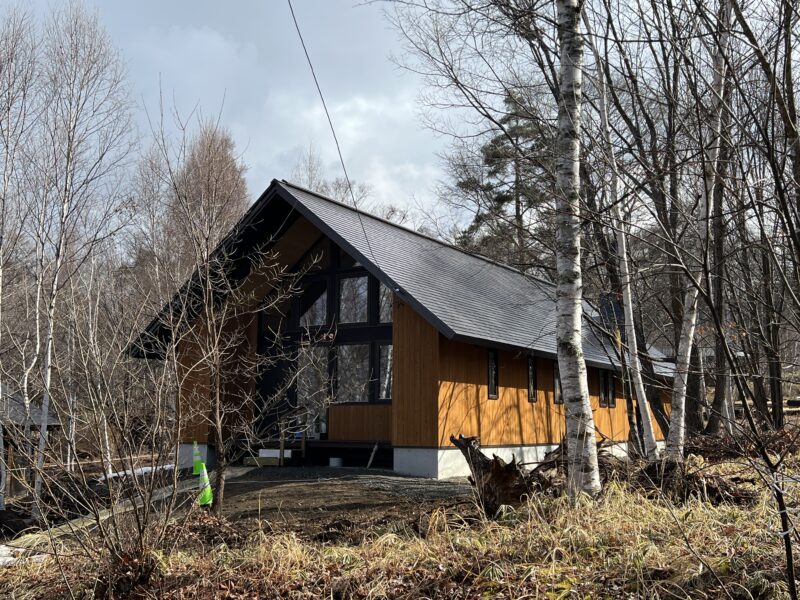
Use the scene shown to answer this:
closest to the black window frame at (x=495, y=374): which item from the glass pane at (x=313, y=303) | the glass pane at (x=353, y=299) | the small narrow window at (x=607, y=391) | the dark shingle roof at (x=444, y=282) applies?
the dark shingle roof at (x=444, y=282)

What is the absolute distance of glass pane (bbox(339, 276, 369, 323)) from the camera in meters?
15.9

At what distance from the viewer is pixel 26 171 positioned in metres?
12.9

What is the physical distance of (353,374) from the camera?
1562cm

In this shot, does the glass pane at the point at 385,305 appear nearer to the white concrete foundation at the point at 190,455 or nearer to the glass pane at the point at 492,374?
the glass pane at the point at 492,374

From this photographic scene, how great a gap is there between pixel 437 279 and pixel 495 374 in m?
2.49

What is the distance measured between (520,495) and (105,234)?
9.74 m

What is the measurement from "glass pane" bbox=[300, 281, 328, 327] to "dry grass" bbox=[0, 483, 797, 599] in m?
10.1

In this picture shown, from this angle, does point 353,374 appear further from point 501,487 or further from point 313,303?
point 501,487

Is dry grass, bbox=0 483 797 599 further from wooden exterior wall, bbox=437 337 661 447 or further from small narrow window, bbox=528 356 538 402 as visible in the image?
small narrow window, bbox=528 356 538 402

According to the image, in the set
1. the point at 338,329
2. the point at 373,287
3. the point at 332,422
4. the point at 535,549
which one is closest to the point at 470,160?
the point at 373,287

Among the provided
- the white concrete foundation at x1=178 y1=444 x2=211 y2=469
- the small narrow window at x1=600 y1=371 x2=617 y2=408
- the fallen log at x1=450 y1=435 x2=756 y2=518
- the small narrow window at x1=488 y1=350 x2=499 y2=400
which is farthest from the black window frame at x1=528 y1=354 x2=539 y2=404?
the fallen log at x1=450 y1=435 x2=756 y2=518

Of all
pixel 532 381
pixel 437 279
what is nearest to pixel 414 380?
pixel 437 279

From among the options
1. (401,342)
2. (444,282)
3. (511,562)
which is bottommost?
(511,562)

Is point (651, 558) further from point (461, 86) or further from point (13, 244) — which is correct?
point (13, 244)
